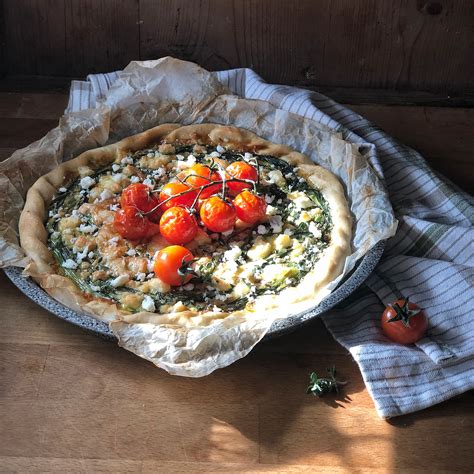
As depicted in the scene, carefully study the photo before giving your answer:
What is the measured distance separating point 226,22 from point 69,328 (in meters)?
1.73

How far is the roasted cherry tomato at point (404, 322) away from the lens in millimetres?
2486

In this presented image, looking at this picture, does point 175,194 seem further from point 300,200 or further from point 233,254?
point 300,200

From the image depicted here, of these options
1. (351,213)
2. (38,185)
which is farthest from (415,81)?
(38,185)

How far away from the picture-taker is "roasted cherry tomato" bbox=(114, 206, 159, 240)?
2721 mm

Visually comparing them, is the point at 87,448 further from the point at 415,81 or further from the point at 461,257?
the point at 415,81

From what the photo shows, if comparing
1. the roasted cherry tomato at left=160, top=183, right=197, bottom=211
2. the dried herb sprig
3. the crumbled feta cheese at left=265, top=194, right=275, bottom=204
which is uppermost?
the roasted cherry tomato at left=160, top=183, right=197, bottom=211

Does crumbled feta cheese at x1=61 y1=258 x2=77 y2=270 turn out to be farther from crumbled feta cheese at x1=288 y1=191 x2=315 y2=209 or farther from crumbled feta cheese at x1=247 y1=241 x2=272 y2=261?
crumbled feta cheese at x1=288 y1=191 x2=315 y2=209

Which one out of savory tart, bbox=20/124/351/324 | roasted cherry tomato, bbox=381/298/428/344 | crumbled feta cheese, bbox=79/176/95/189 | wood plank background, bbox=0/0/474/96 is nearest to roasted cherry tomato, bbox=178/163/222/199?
savory tart, bbox=20/124/351/324

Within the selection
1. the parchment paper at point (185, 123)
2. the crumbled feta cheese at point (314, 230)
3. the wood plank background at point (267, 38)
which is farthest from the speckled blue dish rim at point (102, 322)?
the wood plank background at point (267, 38)

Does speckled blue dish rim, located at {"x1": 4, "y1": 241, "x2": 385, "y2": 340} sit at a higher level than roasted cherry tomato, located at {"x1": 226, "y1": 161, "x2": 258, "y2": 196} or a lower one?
lower

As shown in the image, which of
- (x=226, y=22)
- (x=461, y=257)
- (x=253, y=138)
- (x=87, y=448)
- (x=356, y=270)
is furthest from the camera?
(x=226, y=22)

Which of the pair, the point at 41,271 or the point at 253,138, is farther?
the point at 253,138

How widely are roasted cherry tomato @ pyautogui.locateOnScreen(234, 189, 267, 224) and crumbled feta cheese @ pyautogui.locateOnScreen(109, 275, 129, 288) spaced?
0.45 metres

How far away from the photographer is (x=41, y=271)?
2.60 meters
